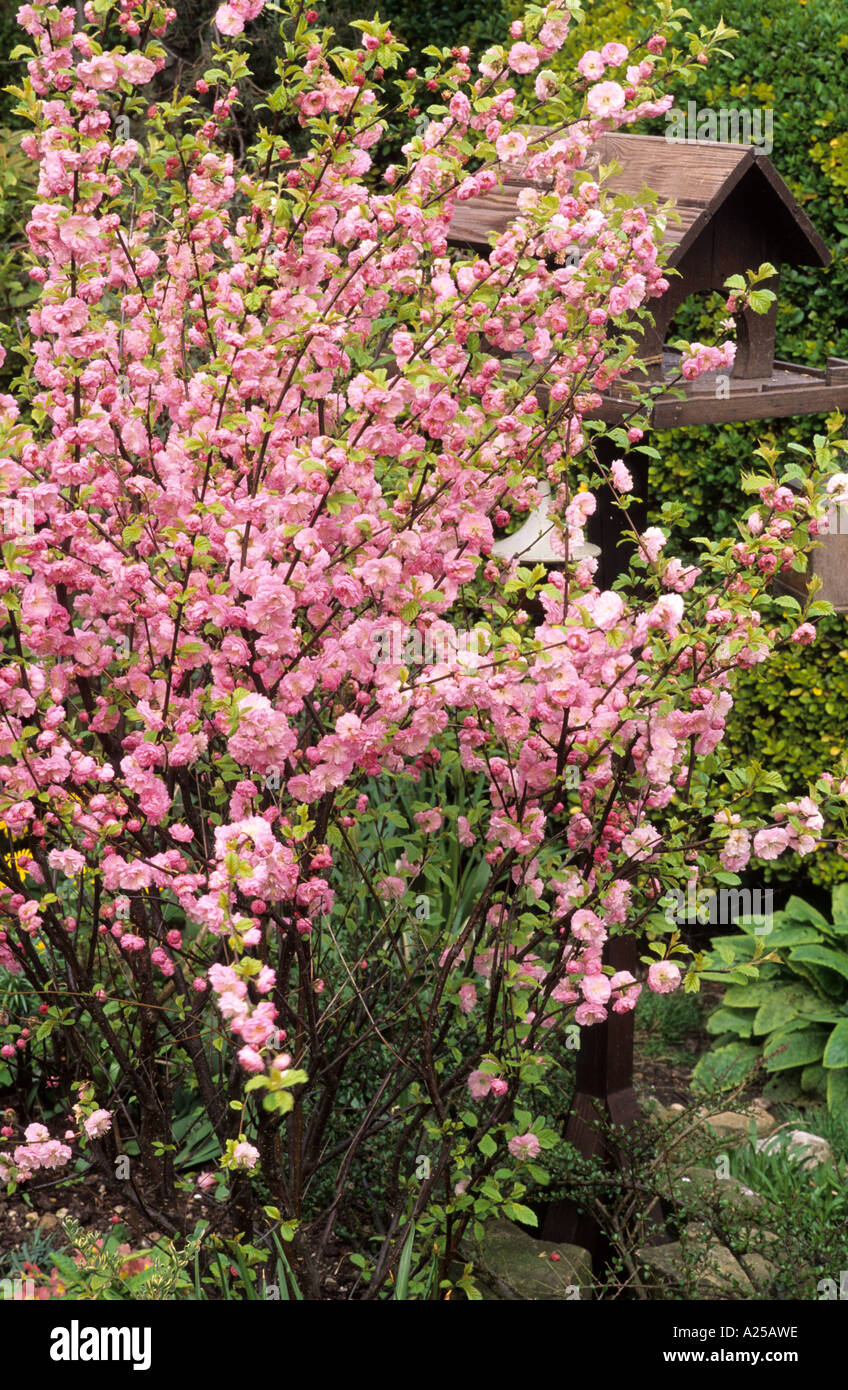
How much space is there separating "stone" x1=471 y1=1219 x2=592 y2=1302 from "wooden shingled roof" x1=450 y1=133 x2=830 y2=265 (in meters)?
2.32

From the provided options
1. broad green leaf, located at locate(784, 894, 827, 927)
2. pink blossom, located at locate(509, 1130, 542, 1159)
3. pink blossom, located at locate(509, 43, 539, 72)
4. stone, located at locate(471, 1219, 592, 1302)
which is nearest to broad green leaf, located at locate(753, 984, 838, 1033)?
broad green leaf, located at locate(784, 894, 827, 927)

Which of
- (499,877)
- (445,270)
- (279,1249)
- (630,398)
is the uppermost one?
(445,270)

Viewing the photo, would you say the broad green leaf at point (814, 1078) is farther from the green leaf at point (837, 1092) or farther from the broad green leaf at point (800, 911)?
the broad green leaf at point (800, 911)

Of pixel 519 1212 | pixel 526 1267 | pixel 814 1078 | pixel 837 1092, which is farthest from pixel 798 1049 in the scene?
pixel 519 1212

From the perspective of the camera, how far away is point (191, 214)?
95.2 inches

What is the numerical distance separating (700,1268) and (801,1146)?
2.71ft

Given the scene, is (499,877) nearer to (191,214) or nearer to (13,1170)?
(13,1170)

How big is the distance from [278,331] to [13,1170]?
1.74 meters

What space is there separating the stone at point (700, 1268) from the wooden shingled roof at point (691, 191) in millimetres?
2200

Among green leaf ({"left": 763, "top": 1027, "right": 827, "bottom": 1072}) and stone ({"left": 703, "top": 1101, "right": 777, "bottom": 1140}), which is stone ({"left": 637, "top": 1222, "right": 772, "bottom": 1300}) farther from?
green leaf ({"left": 763, "top": 1027, "right": 827, "bottom": 1072})

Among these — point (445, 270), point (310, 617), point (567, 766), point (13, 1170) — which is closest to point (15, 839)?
point (13, 1170)

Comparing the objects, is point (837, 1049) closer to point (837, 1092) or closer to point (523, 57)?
point (837, 1092)

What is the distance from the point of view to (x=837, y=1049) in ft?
13.3

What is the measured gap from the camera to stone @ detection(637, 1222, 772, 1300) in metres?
2.88
